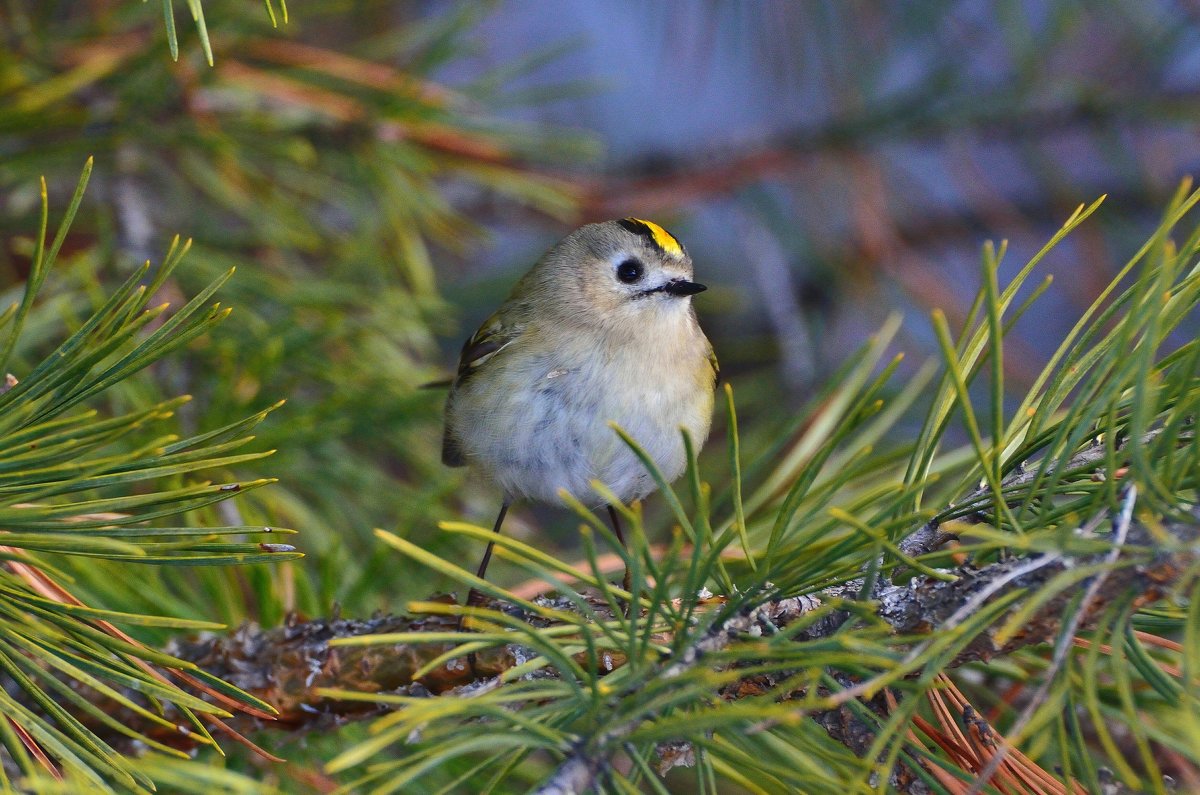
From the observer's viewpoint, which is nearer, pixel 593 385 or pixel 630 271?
pixel 593 385

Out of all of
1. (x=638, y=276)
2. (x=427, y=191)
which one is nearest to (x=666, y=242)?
(x=638, y=276)

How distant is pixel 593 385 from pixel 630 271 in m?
0.31

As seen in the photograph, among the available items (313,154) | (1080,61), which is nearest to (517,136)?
(313,154)

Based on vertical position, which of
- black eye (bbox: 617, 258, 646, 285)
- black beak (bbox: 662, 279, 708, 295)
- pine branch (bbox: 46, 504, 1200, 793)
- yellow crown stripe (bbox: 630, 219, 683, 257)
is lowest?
pine branch (bbox: 46, 504, 1200, 793)

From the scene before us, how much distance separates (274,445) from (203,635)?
352 millimetres

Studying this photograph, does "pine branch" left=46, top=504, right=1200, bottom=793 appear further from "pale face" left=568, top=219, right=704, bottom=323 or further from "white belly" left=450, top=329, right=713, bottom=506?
"pale face" left=568, top=219, right=704, bottom=323

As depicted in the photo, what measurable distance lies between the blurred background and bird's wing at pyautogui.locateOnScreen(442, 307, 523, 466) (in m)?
0.05

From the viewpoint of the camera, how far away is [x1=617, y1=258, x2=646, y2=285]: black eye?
1.79m

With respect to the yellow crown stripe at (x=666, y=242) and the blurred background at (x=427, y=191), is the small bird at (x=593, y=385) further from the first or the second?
the blurred background at (x=427, y=191)

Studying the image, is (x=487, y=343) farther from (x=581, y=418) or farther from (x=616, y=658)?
(x=616, y=658)

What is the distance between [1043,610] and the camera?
77cm

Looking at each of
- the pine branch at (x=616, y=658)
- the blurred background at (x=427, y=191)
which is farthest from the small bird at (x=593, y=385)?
the pine branch at (x=616, y=658)

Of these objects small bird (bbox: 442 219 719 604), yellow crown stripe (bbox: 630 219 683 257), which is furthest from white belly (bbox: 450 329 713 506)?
yellow crown stripe (bbox: 630 219 683 257)

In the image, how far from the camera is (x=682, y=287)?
1.71 metres
